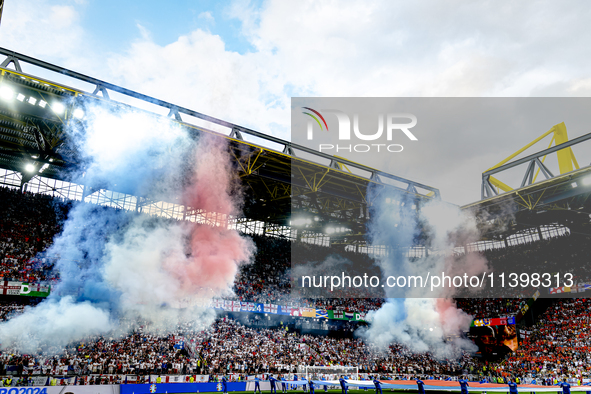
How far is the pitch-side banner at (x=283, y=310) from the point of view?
27.9 meters

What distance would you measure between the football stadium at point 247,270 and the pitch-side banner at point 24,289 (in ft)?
0.26

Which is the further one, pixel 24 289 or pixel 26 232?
pixel 26 232

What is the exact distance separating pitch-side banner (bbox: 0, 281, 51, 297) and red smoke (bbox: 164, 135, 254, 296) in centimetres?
679

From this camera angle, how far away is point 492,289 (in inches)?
1577

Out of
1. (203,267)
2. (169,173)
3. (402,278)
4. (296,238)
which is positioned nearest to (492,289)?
(402,278)

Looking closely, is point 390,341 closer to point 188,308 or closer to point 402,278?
point 402,278

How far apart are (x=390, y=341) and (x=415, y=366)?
10.3ft

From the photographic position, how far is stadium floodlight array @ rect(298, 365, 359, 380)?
25519 millimetres

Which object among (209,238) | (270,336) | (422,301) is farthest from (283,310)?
(422,301)

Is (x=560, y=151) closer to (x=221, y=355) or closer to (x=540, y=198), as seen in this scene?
(x=540, y=198)

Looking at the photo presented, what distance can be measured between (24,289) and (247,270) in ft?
53.9

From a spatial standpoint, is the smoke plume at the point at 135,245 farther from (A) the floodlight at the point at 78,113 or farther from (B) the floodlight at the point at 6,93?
(B) the floodlight at the point at 6,93

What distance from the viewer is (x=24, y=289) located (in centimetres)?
2153

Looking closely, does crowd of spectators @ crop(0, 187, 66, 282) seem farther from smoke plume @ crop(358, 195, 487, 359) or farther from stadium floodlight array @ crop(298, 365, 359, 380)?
smoke plume @ crop(358, 195, 487, 359)
